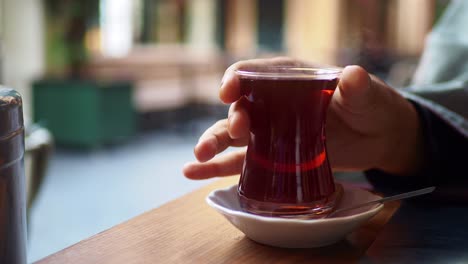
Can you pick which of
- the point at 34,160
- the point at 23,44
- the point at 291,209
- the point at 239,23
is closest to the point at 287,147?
the point at 291,209

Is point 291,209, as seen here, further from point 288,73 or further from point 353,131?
point 353,131

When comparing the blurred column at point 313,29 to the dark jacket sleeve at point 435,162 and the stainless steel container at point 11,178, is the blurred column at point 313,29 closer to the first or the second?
the dark jacket sleeve at point 435,162

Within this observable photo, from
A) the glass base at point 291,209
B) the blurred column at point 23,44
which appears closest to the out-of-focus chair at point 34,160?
the glass base at point 291,209

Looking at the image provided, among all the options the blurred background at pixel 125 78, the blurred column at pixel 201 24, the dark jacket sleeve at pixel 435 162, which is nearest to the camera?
the dark jacket sleeve at pixel 435 162

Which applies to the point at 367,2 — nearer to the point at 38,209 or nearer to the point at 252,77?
the point at 38,209

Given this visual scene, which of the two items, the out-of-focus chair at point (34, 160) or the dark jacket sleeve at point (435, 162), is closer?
the dark jacket sleeve at point (435, 162)

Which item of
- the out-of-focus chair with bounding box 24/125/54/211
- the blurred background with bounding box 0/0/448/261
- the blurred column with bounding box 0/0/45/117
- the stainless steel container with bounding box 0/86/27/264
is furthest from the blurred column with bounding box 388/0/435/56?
the stainless steel container with bounding box 0/86/27/264

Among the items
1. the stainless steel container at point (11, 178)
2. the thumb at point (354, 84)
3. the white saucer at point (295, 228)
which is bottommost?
the white saucer at point (295, 228)

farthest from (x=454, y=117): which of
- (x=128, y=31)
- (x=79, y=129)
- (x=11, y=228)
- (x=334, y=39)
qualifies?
(x=334, y=39)
